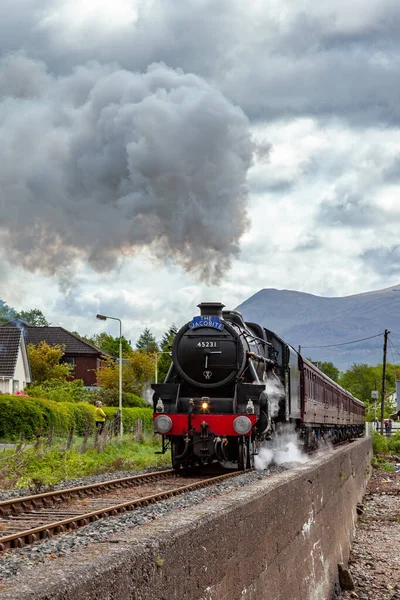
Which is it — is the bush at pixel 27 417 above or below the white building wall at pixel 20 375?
below

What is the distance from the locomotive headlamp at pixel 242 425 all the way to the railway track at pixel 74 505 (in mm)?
835

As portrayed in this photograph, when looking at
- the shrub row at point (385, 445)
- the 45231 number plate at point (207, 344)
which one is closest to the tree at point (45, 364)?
the shrub row at point (385, 445)

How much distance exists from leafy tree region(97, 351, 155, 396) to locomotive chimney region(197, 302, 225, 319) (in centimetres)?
5058

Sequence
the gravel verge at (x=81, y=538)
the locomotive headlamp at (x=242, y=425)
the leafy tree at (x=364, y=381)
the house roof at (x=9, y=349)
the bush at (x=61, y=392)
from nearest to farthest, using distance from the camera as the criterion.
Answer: the gravel verge at (x=81, y=538) < the locomotive headlamp at (x=242, y=425) < the bush at (x=61, y=392) < the house roof at (x=9, y=349) < the leafy tree at (x=364, y=381)

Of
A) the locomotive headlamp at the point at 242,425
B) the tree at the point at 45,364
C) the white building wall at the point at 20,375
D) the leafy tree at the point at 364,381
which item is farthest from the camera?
the leafy tree at the point at 364,381

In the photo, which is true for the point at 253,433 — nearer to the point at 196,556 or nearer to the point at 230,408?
the point at 230,408

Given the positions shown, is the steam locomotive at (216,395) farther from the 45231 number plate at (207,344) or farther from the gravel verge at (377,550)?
the gravel verge at (377,550)

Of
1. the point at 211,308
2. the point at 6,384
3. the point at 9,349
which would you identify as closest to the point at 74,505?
the point at 211,308

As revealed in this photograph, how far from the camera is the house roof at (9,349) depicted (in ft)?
169

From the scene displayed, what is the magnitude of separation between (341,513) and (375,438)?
3350cm

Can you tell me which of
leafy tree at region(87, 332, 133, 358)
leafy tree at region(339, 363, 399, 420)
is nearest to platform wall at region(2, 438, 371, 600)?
leafy tree at region(87, 332, 133, 358)

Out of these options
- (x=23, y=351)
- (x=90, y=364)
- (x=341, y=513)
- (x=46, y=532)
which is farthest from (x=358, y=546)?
(x=90, y=364)

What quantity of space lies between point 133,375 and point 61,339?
17043 millimetres

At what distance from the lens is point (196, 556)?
18.0ft
